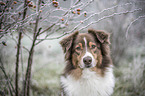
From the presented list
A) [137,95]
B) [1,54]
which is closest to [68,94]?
[1,54]

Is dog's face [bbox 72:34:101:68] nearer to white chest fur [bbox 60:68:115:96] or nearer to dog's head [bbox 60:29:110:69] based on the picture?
dog's head [bbox 60:29:110:69]

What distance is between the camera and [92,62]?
247 centimetres

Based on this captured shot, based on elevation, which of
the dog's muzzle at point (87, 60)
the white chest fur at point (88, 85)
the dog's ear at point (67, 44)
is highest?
the dog's ear at point (67, 44)

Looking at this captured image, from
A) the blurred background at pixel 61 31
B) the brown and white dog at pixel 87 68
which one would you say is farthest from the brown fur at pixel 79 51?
the blurred background at pixel 61 31

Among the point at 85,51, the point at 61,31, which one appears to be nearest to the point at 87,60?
the point at 85,51

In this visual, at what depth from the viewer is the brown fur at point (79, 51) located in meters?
2.68

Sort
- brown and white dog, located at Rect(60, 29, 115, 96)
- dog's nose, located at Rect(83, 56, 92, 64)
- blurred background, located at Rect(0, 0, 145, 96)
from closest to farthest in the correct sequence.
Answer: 1. dog's nose, located at Rect(83, 56, 92, 64)
2. blurred background, located at Rect(0, 0, 145, 96)
3. brown and white dog, located at Rect(60, 29, 115, 96)

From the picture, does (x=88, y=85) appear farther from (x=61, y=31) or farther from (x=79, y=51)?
(x=61, y=31)

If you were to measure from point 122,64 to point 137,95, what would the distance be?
2490 millimetres

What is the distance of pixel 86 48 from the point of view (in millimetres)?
2609

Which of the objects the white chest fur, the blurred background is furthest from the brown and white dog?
the blurred background

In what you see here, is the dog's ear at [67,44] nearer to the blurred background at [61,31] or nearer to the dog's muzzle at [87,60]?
the blurred background at [61,31]

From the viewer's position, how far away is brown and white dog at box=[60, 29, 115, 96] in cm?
266

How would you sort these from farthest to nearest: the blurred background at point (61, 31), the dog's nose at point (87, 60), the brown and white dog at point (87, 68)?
the brown and white dog at point (87, 68) < the blurred background at point (61, 31) < the dog's nose at point (87, 60)
